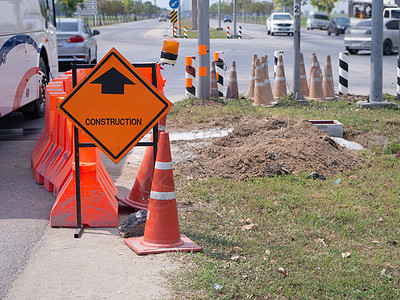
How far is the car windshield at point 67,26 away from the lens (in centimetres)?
2158

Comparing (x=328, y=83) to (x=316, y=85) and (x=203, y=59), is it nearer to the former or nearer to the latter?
(x=316, y=85)

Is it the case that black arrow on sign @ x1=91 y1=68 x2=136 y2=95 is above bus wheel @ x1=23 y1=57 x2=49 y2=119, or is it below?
above

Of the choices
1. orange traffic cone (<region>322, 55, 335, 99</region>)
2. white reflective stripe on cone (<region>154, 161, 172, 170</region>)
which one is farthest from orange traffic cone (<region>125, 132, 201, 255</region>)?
orange traffic cone (<region>322, 55, 335, 99</region>)

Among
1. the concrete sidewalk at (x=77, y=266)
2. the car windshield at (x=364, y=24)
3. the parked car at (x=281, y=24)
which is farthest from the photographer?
the parked car at (x=281, y=24)

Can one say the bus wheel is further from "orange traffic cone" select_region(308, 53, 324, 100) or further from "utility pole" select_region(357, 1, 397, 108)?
"utility pole" select_region(357, 1, 397, 108)

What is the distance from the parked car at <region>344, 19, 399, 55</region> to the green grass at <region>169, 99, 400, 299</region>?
2073 centimetres

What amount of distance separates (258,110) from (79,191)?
6610mm

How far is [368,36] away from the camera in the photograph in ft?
90.7

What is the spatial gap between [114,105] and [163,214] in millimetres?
1100

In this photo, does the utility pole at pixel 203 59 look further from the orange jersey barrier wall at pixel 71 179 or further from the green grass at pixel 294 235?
the orange jersey barrier wall at pixel 71 179

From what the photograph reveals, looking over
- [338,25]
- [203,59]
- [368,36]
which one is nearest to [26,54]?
[203,59]

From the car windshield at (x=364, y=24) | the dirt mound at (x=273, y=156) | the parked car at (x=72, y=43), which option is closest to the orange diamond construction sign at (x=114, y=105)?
the dirt mound at (x=273, y=156)

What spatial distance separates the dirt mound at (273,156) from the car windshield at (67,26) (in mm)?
14155

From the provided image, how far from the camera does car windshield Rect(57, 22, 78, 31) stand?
70.8 feet
